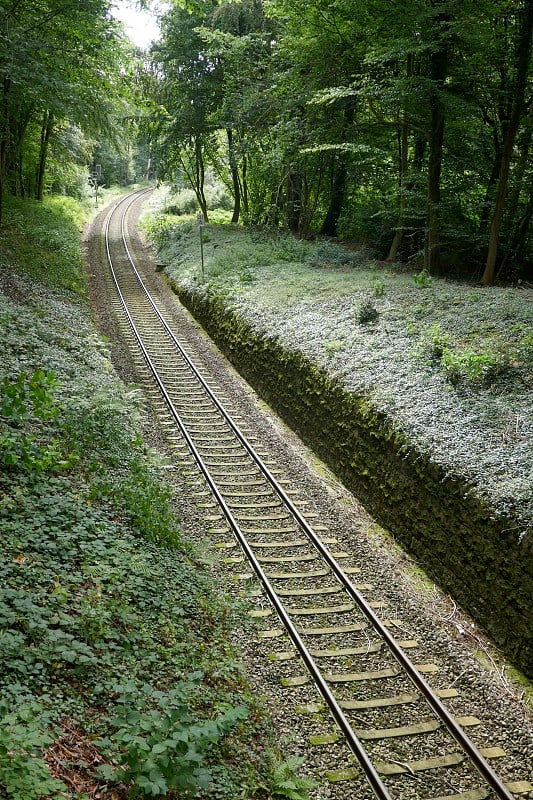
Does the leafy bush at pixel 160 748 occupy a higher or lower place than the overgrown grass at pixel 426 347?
lower

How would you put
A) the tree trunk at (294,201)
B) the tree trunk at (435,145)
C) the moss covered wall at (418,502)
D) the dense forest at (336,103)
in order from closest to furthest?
the moss covered wall at (418,502), the dense forest at (336,103), the tree trunk at (435,145), the tree trunk at (294,201)

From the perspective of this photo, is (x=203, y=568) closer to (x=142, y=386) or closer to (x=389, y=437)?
(x=389, y=437)

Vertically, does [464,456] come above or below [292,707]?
above

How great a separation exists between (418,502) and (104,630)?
216 inches

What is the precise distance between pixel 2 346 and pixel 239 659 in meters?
7.65

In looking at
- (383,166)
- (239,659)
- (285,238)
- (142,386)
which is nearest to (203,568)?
(239,659)

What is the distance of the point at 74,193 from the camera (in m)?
46.8

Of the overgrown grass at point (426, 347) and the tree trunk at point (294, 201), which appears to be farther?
the tree trunk at point (294, 201)

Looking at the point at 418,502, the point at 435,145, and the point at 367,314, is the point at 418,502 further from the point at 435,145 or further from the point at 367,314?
the point at 435,145

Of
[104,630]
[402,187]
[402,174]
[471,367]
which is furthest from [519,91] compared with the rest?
[104,630]

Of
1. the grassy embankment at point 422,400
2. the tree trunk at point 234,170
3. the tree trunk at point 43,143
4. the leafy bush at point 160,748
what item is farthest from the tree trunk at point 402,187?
the leafy bush at point 160,748

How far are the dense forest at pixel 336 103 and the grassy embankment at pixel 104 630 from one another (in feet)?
27.6

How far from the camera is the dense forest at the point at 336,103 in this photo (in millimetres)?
15078

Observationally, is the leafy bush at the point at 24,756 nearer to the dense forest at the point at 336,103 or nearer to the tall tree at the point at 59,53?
the dense forest at the point at 336,103
